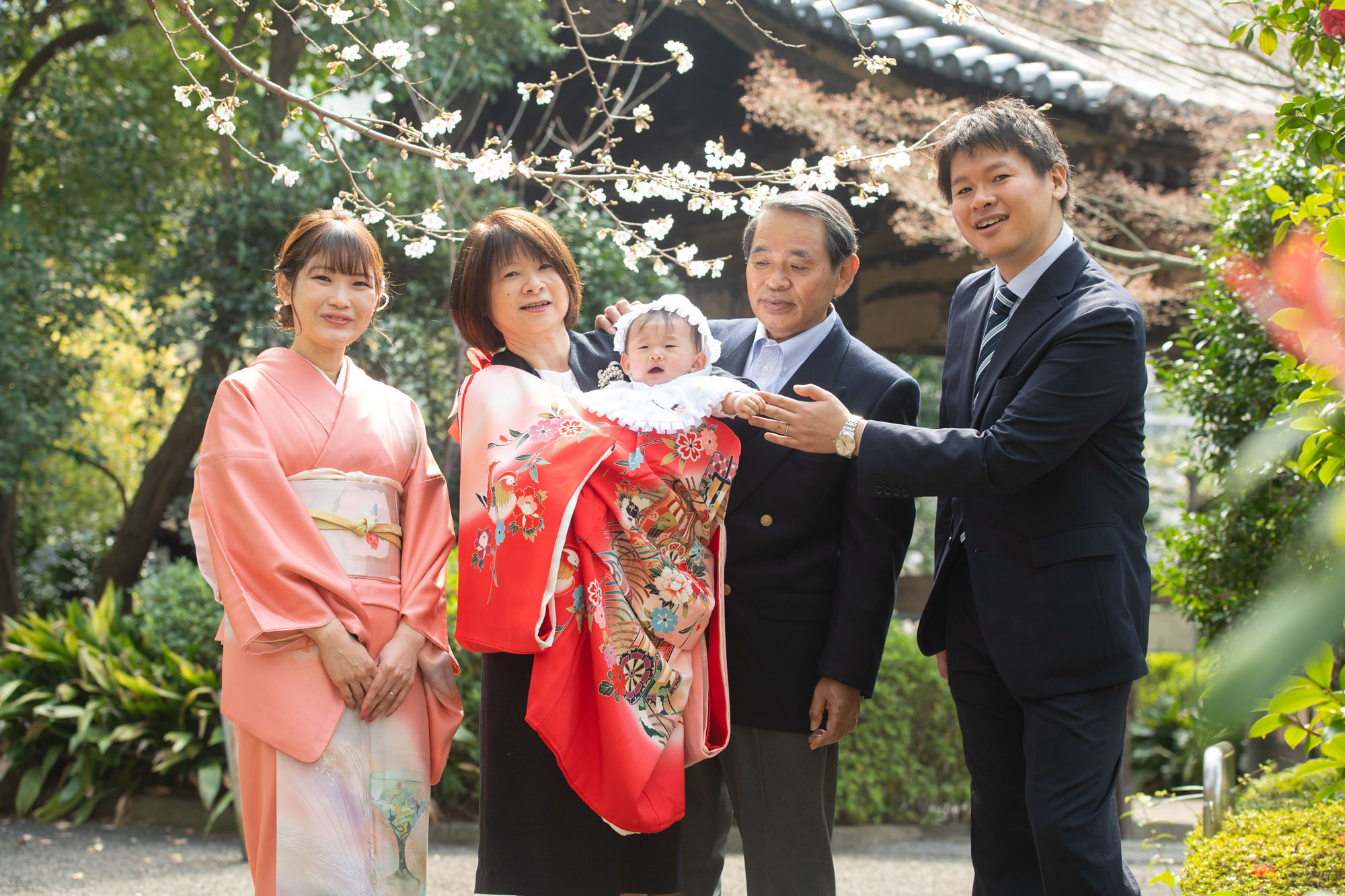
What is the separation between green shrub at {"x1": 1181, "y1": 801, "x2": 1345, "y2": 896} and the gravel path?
3.75 ft

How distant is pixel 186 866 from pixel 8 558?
463cm

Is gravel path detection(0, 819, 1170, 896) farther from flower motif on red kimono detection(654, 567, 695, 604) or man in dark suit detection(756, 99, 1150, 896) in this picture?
flower motif on red kimono detection(654, 567, 695, 604)

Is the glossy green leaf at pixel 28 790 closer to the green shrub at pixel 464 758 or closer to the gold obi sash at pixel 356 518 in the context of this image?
the green shrub at pixel 464 758

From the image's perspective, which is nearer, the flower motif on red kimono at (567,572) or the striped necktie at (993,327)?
the flower motif on red kimono at (567,572)

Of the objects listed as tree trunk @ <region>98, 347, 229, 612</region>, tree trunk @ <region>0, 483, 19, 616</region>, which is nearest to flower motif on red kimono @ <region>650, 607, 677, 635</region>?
tree trunk @ <region>98, 347, 229, 612</region>

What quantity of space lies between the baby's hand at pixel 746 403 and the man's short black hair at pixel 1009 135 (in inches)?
30.3

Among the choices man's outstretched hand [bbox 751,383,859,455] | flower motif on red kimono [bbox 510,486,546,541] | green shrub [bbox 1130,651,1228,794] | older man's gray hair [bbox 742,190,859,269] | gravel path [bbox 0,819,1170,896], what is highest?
older man's gray hair [bbox 742,190,859,269]

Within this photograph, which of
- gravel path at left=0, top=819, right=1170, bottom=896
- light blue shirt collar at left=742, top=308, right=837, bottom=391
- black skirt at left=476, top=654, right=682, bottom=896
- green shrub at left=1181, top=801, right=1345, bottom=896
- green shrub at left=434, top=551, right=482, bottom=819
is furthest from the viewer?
green shrub at left=434, top=551, right=482, bottom=819

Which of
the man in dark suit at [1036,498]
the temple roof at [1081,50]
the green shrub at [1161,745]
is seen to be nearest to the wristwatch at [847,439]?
the man in dark suit at [1036,498]

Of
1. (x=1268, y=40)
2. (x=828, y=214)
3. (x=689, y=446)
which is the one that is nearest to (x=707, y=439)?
(x=689, y=446)

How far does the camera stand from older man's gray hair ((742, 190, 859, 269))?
2660 millimetres

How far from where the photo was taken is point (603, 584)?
A: 2354mm

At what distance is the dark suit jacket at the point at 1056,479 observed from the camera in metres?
2.26

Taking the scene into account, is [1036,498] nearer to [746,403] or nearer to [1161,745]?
[746,403]
